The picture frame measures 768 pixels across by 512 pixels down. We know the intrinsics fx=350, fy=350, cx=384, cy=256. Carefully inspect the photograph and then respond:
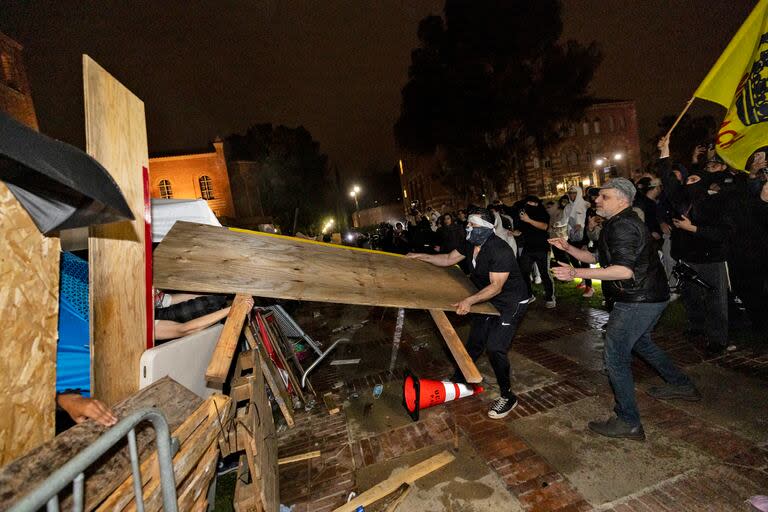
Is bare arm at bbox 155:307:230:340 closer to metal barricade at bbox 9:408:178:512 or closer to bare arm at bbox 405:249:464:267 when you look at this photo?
metal barricade at bbox 9:408:178:512

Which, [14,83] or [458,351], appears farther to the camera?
[14,83]

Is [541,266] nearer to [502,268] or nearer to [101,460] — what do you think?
[502,268]

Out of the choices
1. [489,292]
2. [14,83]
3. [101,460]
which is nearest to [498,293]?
[489,292]

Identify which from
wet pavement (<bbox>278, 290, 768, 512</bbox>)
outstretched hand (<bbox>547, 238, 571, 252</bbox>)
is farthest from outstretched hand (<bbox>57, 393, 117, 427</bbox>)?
outstretched hand (<bbox>547, 238, 571, 252</bbox>)

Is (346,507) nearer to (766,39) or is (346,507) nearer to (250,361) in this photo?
(250,361)

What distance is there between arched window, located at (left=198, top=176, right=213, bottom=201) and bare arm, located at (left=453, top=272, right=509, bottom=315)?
33979mm

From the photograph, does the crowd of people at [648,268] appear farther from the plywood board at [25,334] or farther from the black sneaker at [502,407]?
the plywood board at [25,334]

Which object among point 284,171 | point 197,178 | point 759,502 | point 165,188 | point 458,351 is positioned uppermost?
point 284,171

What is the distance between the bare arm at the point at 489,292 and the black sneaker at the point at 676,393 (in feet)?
5.75

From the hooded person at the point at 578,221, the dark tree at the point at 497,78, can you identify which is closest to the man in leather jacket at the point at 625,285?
the hooded person at the point at 578,221

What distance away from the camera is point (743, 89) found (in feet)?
11.8

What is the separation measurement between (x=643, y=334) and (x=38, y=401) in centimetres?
416

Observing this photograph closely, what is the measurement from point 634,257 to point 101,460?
3586 millimetres

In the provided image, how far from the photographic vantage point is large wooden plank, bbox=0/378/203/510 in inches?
46.7
